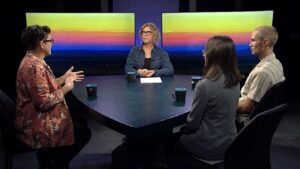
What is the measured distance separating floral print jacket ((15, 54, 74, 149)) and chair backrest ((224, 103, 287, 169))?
3.71 feet

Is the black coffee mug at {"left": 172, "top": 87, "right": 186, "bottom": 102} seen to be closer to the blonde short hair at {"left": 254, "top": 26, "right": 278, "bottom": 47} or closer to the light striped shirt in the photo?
→ the light striped shirt

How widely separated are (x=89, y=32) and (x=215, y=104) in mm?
2787

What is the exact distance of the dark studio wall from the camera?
5145mm

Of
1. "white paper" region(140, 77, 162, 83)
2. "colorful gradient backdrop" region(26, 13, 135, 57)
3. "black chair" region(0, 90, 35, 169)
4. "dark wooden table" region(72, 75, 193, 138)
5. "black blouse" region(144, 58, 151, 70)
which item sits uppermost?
"colorful gradient backdrop" region(26, 13, 135, 57)

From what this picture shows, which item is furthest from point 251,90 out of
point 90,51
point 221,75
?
point 90,51

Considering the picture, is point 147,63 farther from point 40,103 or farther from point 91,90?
point 40,103

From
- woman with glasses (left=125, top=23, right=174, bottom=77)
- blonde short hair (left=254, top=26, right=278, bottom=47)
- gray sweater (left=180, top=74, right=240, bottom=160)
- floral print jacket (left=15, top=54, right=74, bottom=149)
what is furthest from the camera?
woman with glasses (left=125, top=23, right=174, bottom=77)

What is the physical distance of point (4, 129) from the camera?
2570 mm

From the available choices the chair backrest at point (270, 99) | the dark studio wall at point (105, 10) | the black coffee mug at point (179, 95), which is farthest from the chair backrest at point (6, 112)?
the dark studio wall at point (105, 10)

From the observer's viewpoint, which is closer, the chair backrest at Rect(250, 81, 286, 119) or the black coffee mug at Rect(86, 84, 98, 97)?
the chair backrest at Rect(250, 81, 286, 119)

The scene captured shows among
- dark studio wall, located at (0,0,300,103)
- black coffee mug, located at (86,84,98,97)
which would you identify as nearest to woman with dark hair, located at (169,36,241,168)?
black coffee mug, located at (86,84,98,97)

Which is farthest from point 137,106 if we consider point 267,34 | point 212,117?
point 267,34

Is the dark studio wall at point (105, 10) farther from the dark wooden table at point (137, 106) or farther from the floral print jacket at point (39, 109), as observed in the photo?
the floral print jacket at point (39, 109)

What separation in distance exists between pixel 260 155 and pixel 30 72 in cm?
145
